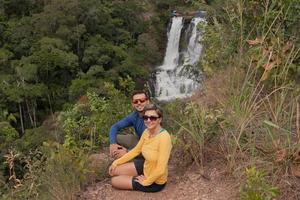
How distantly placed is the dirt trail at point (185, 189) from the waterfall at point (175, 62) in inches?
627

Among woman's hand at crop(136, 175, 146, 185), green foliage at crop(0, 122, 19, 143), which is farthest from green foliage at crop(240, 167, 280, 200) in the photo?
green foliage at crop(0, 122, 19, 143)

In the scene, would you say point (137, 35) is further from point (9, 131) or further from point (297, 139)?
point (297, 139)

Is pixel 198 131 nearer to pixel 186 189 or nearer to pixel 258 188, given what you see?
pixel 186 189

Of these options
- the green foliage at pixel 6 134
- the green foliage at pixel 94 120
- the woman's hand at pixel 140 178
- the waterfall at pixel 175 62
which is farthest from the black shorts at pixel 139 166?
the waterfall at pixel 175 62

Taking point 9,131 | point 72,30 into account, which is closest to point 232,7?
point 9,131

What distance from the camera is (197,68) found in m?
5.51

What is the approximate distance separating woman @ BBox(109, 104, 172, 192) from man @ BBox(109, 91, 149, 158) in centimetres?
35

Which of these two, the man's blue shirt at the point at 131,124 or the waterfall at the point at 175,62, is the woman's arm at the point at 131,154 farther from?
the waterfall at the point at 175,62

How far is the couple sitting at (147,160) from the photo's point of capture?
3.17 meters

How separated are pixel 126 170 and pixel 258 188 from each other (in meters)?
1.14

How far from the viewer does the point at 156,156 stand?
3.22 m

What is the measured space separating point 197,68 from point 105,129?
1493 millimetres

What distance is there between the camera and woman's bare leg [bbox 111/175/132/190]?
3.37 m

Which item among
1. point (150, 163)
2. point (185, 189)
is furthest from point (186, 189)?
point (150, 163)
